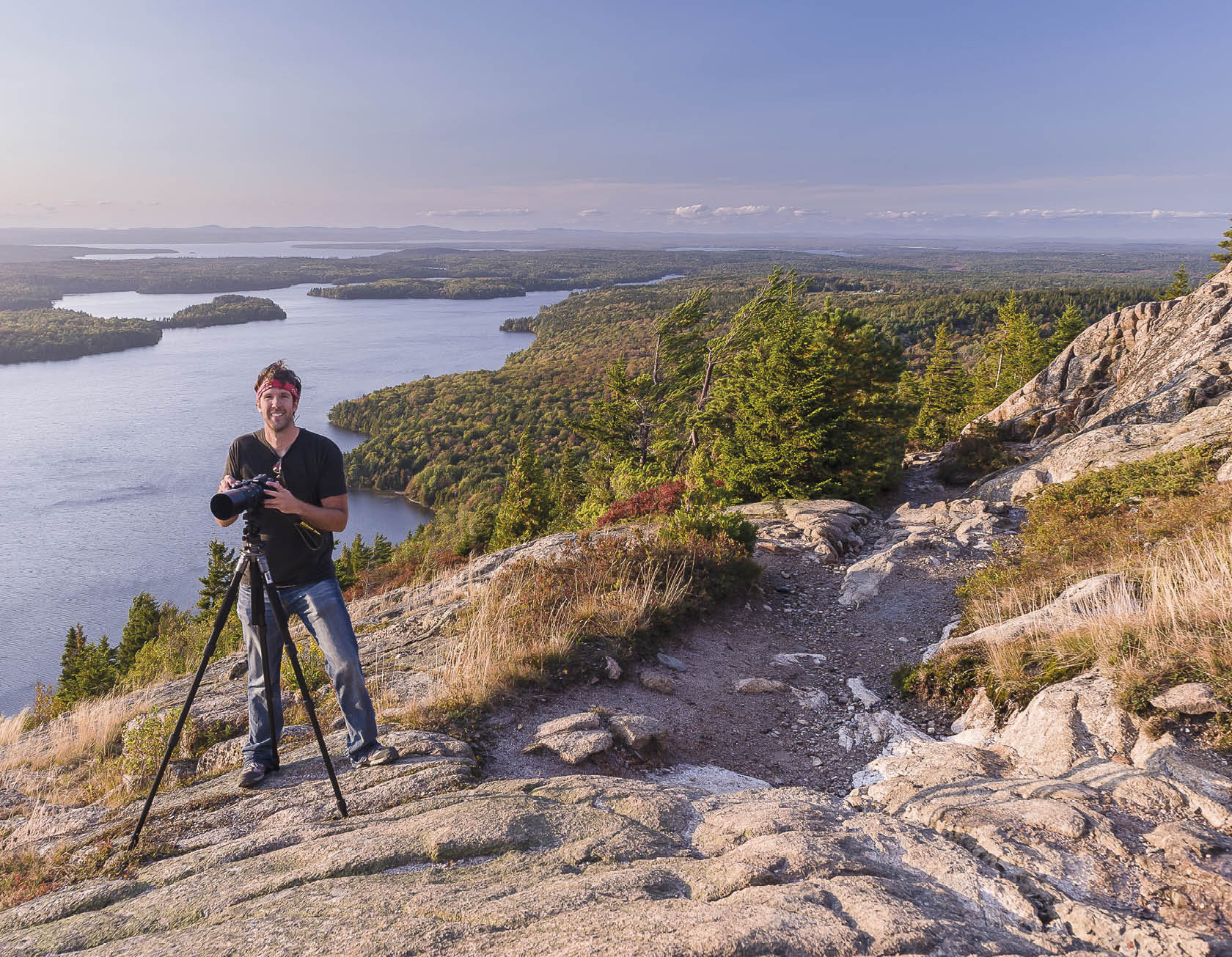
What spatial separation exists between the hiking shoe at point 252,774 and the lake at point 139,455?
33460 mm

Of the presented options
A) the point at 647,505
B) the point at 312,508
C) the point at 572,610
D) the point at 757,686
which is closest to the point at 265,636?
the point at 312,508

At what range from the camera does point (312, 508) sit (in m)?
3.52

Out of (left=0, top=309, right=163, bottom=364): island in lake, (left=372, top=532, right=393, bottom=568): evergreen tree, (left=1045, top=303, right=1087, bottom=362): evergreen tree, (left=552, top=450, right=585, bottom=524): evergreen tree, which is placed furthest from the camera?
(left=0, top=309, right=163, bottom=364): island in lake

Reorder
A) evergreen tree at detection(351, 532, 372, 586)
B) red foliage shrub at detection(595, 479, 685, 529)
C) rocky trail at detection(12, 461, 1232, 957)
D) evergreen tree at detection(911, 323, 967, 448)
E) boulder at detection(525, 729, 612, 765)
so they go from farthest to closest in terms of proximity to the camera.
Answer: evergreen tree at detection(911, 323, 967, 448) → evergreen tree at detection(351, 532, 372, 586) → red foliage shrub at detection(595, 479, 685, 529) → boulder at detection(525, 729, 612, 765) → rocky trail at detection(12, 461, 1232, 957)

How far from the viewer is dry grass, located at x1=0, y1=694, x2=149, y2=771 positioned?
17.0 feet

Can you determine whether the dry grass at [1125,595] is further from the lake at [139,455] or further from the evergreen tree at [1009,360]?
the evergreen tree at [1009,360]

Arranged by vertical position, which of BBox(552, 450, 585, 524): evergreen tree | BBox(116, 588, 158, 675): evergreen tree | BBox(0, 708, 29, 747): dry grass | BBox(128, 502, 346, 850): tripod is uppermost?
BBox(128, 502, 346, 850): tripod

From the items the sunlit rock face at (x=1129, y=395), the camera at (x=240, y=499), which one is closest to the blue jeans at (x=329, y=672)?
the camera at (x=240, y=499)

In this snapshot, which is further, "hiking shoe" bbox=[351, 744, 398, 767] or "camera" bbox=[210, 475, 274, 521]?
"hiking shoe" bbox=[351, 744, 398, 767]

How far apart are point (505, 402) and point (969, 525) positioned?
66721 mm

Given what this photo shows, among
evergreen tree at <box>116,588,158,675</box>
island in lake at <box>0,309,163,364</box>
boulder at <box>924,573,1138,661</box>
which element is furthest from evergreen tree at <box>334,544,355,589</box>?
island in lake at <box>0,309,163,364</box>

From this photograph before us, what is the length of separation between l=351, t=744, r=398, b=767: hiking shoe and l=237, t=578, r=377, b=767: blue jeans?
24 millimetres

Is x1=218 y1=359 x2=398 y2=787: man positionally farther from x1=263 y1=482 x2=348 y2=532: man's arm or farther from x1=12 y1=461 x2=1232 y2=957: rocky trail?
x1=12 y1=461 x2=1232 y2=957: rocky trail

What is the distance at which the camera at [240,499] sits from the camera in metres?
3.07
